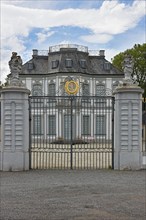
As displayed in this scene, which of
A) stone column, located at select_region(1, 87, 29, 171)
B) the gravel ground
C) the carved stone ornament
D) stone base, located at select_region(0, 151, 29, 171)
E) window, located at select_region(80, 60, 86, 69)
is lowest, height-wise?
the gravel ground

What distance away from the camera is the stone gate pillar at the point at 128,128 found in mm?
13539

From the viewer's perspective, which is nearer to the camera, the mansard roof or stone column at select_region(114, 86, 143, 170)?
stone column at select_region(114, 86, 143, 170)

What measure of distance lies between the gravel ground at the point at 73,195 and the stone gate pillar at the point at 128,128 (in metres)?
0.61

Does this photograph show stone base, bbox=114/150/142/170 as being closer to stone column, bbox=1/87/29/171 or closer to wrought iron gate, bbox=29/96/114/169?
wrought iron gate, bbox=29/96/114/169

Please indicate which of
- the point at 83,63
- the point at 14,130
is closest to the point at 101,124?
the point at 14,130

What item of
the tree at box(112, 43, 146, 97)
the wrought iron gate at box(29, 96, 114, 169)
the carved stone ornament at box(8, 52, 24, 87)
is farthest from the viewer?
the tree at box(112, 43, 146, 97)

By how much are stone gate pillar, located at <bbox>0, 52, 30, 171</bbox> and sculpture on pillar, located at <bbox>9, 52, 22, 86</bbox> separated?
7.2 inches

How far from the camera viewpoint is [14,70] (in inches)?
545

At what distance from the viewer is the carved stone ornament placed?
13711mm

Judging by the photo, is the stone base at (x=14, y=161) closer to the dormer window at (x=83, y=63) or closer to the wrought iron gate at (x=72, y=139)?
the wrought iron gate at (x=72, y=139)

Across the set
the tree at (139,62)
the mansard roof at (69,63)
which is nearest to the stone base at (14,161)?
the mansard roof at (69,63)

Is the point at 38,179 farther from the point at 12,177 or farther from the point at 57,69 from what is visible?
the point at 57,69

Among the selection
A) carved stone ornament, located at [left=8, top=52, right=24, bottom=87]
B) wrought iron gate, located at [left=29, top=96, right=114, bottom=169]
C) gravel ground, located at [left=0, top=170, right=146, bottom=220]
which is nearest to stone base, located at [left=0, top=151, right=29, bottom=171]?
gravel ground, located at [left=0, top=170, right=146, bottom=220]

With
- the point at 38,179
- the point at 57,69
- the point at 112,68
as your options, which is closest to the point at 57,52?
the point at 57,69
